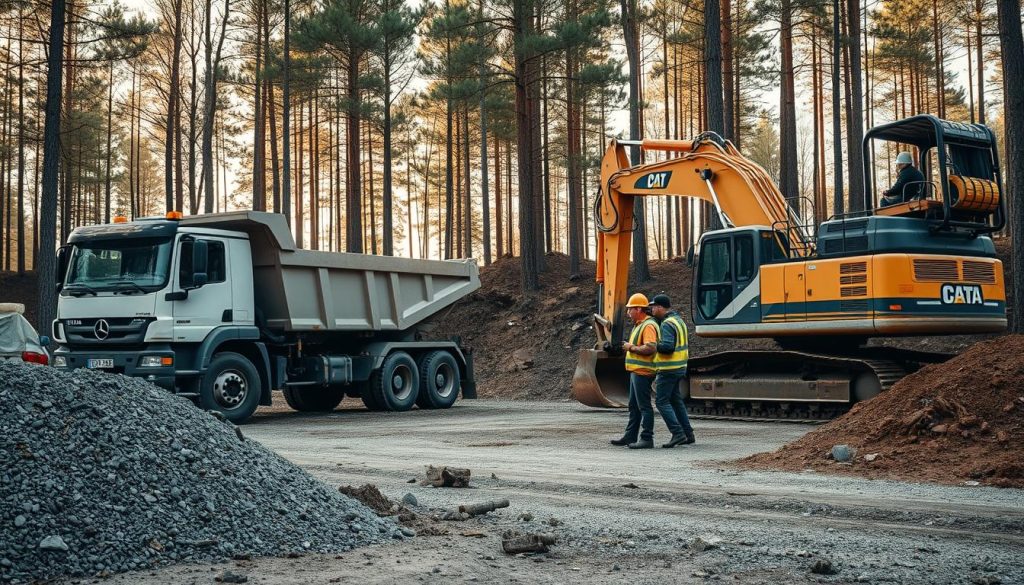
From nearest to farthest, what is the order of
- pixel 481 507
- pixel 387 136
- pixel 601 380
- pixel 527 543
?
pixel 527 543
pixel 481 507
pixel 601 380
pixel 387 136

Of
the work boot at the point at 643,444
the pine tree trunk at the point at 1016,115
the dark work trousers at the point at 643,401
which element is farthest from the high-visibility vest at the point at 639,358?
the pine tree trunk at the point at 1016,115

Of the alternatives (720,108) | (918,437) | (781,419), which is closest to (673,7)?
(720,108)

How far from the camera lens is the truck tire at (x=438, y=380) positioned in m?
18.6

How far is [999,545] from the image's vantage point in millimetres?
6109

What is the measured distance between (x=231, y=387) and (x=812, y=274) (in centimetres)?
885

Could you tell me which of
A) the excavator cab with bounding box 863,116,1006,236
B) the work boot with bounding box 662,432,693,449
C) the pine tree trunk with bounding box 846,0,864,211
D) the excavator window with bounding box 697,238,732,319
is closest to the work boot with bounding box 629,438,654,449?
the work boot with bounding box 662,432,693,449

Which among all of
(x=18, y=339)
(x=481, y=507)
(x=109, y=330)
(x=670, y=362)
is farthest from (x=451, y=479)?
(x=18, y=339)

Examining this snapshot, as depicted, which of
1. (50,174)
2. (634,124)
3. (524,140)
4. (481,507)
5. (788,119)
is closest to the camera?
(481,507)

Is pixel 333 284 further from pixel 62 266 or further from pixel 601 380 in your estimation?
pixel 601 380

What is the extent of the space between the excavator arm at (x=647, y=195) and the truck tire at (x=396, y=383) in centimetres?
319

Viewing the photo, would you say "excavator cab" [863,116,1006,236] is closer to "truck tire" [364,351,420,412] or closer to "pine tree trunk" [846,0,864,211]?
"truck tire" [364,351,420,412]

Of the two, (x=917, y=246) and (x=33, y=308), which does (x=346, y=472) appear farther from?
(x=33, y=308)

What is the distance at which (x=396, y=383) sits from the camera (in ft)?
59.8

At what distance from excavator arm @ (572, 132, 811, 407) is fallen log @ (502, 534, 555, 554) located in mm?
10147
